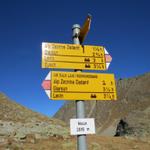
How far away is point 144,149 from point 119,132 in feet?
83.7

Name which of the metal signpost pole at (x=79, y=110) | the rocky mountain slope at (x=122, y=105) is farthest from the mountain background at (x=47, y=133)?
the rocky mountain slope at (x=122, y=105)

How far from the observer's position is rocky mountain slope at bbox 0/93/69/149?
24.2 metres

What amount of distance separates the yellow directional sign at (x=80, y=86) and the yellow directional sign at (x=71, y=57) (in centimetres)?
16

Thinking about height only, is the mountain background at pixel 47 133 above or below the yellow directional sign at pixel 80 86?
below

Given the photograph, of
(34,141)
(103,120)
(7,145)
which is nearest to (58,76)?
(7,145)

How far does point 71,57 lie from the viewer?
557 cm

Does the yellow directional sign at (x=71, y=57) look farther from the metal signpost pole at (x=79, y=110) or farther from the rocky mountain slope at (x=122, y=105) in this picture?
the rocky mountain slope at (x=122, y=105)

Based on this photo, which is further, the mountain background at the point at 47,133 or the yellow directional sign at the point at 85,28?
the mountain background at the point at 47,133

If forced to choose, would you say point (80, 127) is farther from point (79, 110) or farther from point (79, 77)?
point (79, 77)

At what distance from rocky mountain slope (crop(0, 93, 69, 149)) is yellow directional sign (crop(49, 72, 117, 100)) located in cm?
1706

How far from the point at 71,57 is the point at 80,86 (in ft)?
2.04

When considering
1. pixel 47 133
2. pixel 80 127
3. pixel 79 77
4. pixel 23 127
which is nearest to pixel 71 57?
pixel 79 77

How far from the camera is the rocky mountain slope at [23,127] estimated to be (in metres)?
24.2

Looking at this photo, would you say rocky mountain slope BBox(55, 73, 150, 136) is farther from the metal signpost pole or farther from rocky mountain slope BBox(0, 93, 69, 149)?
the metal signpost pole
